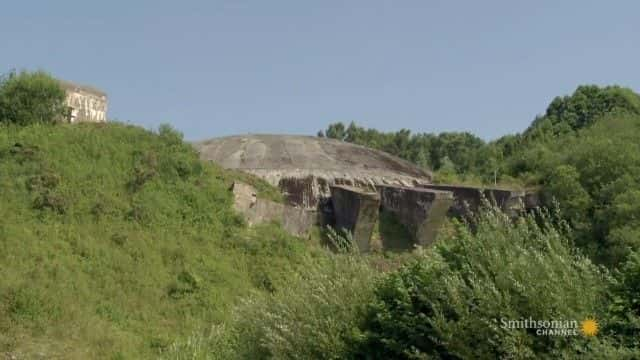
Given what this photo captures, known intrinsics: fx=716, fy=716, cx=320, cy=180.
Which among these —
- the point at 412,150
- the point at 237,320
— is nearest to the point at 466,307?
the point at 237,320

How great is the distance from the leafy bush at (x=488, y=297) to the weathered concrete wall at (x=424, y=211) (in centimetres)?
891

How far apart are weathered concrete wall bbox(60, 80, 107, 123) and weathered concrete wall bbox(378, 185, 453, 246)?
8749mm

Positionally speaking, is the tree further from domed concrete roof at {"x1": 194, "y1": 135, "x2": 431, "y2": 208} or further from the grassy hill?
domed concrete roof at {"x1": 194, "y1": 135, "x2": 431, "y2": 208}

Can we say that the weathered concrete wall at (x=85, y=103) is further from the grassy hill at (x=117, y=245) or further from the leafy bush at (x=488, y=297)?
the leafy bush at (x=488, y=297)

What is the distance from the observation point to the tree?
17547mm

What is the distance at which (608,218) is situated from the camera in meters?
16.1

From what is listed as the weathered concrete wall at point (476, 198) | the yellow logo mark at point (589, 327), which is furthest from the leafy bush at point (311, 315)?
the weathered concrete wall at point (476, 198)

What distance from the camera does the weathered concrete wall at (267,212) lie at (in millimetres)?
16562

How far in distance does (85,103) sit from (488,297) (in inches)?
692

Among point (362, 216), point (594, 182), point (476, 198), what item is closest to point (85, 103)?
point (362, 216)

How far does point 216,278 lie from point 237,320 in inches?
206

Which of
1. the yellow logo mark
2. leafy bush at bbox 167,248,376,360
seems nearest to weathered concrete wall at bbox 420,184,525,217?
leafy bush at bbox 167,248,376,360

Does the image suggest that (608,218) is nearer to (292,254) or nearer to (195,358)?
(292,254)

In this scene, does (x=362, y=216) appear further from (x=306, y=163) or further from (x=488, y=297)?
(x=488, y=297)
